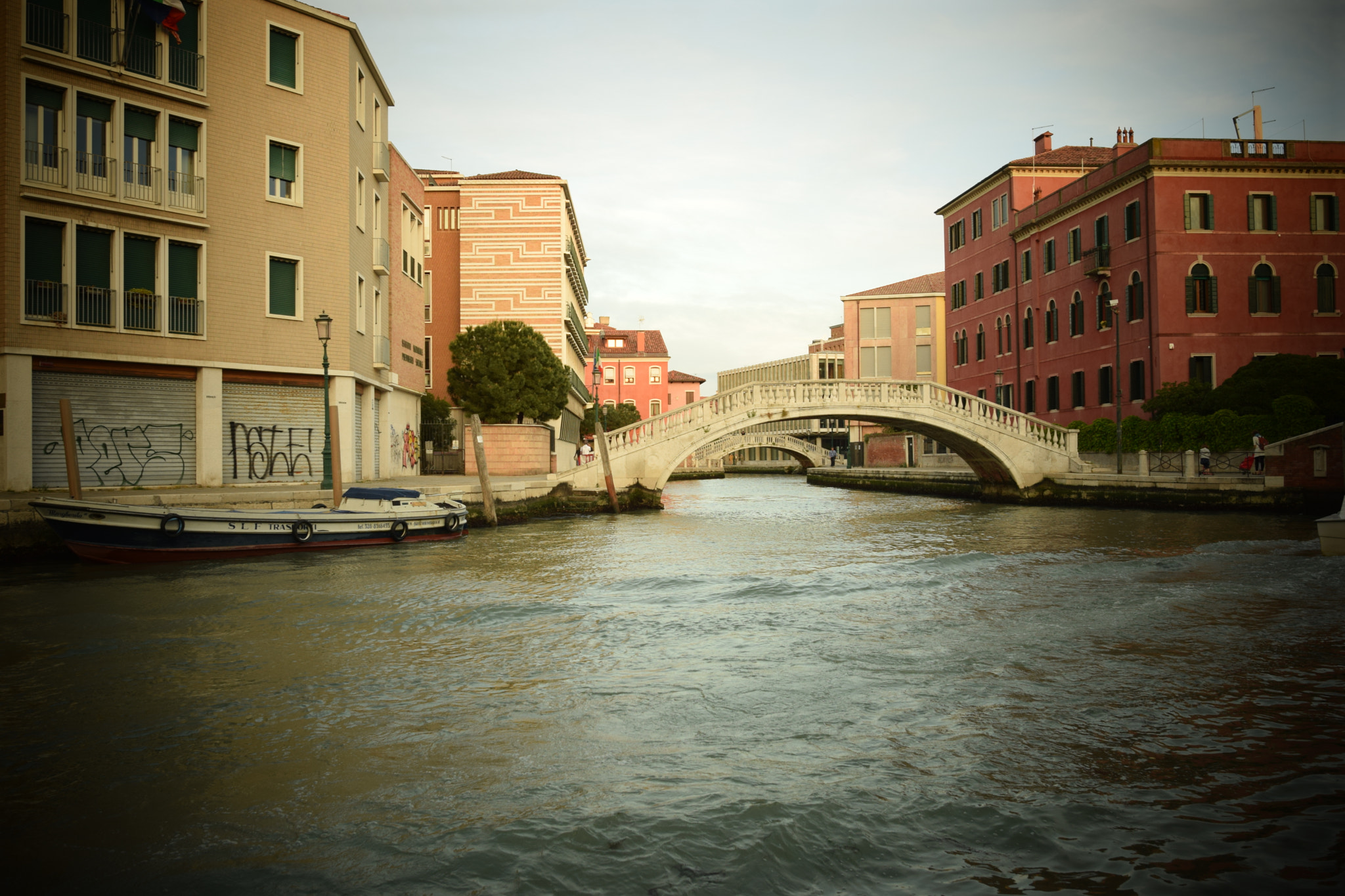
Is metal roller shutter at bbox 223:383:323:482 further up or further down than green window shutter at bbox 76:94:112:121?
further down

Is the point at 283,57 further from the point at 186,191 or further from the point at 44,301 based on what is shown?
the point at 44,301

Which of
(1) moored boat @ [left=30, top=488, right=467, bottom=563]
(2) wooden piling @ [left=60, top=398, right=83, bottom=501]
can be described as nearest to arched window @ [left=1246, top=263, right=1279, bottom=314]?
(1) moored boat @ [left=30, top=488, right=467, bottom=563]

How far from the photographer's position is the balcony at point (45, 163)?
15164 millimetres

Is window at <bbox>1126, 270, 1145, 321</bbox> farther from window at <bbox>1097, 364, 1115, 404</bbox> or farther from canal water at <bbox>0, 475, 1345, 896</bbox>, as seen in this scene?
canal water at <bbox>0, 475, 1345, 896</bbox>

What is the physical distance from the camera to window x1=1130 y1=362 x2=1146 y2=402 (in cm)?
2562

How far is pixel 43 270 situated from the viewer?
15.3 meters

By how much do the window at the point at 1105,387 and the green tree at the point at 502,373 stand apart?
16.3 meters

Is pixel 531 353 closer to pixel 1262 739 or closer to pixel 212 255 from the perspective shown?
pixel 212 255

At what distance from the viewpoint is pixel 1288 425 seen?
1981 centimetres

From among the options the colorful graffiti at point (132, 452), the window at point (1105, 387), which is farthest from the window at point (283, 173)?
the window at point (1105, 387)

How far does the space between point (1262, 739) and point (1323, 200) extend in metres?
26.0

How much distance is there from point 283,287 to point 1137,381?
2185 cm

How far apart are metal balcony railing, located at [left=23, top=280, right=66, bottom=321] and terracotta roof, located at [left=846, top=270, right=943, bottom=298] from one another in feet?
138

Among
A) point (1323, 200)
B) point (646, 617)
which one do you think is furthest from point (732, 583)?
point (1323, 200)
